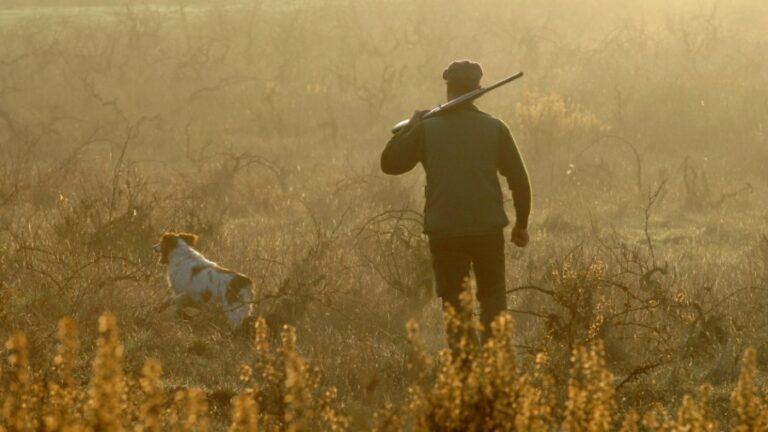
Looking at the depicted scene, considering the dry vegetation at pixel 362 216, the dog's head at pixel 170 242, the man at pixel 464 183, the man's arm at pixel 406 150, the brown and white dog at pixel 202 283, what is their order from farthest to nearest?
the dog's head at pixel 170 242, the brown and white dog at pixel 202 283, the man's arm at pixel 406 150, the man at pixel 464 183, the dry vegetation at pixel 362 216

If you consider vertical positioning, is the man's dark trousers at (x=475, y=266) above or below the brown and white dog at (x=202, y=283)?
below

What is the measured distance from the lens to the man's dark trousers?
6559 millimetres

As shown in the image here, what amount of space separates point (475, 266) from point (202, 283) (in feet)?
8.23

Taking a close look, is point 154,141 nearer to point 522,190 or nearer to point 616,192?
point 616,192

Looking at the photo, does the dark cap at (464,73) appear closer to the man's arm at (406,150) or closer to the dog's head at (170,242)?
the man's arm at (406,150)

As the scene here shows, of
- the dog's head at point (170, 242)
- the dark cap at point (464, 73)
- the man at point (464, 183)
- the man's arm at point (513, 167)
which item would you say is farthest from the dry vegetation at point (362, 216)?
the dark cap at point (464, 73)

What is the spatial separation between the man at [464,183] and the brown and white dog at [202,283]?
6.30 ft

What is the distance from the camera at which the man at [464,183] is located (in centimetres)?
649

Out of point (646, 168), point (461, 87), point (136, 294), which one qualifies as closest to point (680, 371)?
point (461, 87)

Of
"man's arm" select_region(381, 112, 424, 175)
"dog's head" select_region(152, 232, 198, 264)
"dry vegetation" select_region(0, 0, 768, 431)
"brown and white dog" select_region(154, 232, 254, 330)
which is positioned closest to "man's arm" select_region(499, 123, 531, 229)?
"man's arm" select_region(381, 112, 424, 175)

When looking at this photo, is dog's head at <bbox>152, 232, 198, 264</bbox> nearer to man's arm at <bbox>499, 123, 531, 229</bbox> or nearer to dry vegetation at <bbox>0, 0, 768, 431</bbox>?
dry vegetation at <bbox>0, 0, 768, 431</bbox>

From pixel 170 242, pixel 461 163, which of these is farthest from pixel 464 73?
pixel 170 242

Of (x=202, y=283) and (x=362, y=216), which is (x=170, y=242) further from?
(x=362, y=216)

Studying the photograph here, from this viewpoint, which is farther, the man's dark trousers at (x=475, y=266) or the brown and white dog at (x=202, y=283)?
the brown and white dog at (x=202, y=283)
